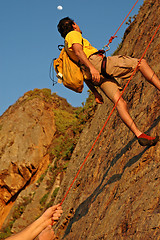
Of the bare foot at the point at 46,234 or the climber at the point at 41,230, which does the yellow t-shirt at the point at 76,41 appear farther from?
the bare foot at the point at 46,234

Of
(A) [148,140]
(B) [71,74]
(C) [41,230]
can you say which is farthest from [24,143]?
(C) [41,230]

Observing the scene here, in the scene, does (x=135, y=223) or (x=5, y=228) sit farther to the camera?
(x=5, y=228)

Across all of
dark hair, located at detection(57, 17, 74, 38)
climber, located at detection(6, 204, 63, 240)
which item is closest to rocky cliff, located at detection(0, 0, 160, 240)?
climber, located at detection(6, 204, 63, 240)

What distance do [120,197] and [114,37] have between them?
323 cm

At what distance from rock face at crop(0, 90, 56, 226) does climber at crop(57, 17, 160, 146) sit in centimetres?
1512

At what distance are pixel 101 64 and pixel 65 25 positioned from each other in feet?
3.11

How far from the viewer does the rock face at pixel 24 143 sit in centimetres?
1912

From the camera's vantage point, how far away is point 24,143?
2025 cm

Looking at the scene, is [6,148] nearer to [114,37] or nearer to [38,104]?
[38,104]

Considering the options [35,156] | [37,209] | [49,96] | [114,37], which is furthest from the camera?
[49,96]

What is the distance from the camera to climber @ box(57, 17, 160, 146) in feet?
15.4

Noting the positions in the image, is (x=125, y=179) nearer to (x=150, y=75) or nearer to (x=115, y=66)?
(x=150, y=75)

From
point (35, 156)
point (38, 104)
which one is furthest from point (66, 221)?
point (38, 104)

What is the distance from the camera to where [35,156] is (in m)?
19.9
